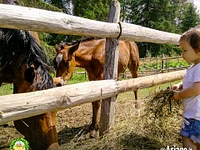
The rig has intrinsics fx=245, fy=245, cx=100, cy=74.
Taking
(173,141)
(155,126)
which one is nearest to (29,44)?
(155,126)

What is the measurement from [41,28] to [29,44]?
1.77ft

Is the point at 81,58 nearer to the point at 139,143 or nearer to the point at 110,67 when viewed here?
the point at 110,67

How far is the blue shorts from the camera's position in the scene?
209cm

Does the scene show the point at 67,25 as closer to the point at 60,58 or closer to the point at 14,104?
the point at 14,104

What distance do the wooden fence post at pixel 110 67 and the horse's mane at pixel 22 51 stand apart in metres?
0.71

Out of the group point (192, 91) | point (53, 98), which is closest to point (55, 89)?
point (53, 98)

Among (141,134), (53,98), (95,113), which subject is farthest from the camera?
(95,113)

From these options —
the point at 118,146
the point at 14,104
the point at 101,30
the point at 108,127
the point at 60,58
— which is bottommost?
the point at 118,146

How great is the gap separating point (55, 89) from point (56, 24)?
0.55 meters

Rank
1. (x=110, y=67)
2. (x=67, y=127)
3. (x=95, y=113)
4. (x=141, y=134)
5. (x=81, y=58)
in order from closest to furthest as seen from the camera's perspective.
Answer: (x=110, y=67) → (x=141, y=134) → (x=95, y=113) → (x=67, y=127) → (x=81, y=58)

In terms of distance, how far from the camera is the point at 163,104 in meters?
2.83

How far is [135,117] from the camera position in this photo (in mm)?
3178

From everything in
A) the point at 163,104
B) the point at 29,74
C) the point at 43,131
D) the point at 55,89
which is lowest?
the point at 43,131

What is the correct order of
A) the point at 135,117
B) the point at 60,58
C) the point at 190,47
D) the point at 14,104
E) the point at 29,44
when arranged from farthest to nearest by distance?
the point at 60,58
the point at 135,117
the point at 29,44
the point at 190,47
the point at 14,104
